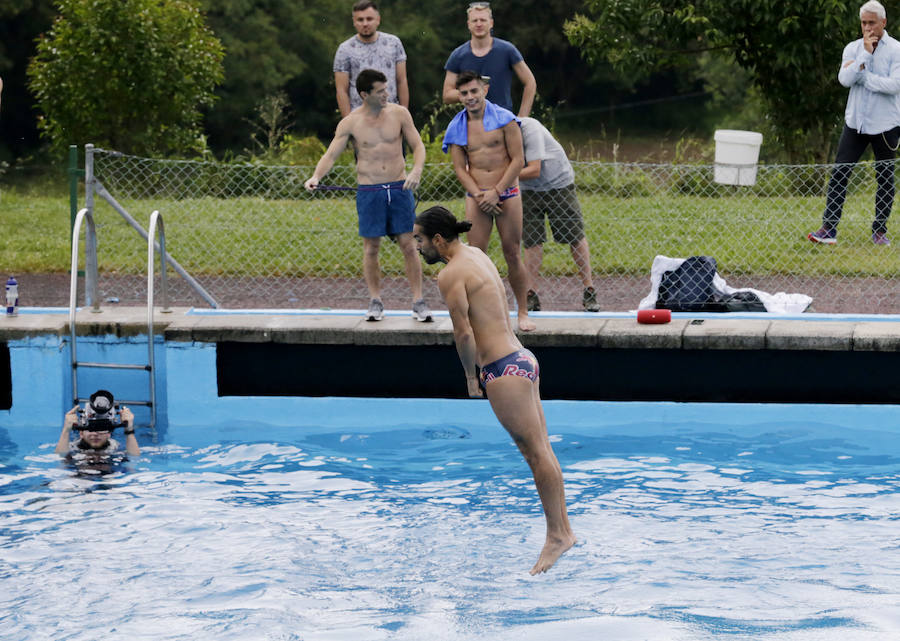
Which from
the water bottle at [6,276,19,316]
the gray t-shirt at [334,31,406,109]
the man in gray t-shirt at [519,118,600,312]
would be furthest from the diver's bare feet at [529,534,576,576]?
the water bottle at [6,276,19,316]

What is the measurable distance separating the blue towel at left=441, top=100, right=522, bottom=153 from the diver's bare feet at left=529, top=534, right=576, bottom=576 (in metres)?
3.43

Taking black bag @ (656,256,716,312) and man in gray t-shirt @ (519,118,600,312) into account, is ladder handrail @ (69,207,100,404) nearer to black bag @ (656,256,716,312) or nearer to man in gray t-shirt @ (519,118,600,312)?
man in gray t-shirt @ (519,118,600,312)

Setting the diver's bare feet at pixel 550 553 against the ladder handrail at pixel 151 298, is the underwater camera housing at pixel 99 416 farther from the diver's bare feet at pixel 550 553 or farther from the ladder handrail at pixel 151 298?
the diver's bare feet at pixel 550 553

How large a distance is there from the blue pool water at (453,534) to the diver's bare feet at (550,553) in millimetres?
71

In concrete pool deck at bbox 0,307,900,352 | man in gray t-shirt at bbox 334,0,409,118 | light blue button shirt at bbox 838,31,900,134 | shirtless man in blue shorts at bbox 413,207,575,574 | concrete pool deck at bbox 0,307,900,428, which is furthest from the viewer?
light blue button shirt at bbox 838,31,900,134

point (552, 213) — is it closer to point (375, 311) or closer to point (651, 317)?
point (651, 317)

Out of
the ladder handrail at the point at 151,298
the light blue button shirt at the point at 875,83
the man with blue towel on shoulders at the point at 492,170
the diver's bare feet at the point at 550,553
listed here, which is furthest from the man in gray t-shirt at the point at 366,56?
the diver's bare feet at the point at 550,553

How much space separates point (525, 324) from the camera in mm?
9297

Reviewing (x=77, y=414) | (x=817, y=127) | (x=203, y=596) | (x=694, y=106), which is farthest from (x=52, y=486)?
(x=694, y=106)

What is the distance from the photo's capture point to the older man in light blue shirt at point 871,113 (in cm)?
1072

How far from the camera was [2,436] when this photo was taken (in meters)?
9.84

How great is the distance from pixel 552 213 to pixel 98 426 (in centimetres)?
389

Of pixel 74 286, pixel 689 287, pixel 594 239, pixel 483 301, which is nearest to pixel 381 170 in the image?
pixel 74 286

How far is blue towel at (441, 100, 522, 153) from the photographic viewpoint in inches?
364
